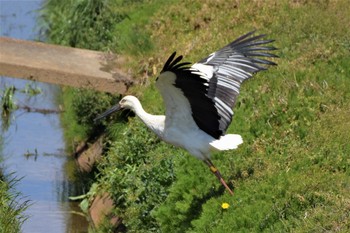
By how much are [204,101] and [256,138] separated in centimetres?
101

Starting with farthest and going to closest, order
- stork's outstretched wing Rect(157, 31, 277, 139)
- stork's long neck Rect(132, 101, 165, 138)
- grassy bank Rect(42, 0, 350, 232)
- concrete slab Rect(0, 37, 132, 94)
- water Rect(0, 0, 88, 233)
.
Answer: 1. concrete slab Rect(0, 37, 132, 94)
2. water Rect(0, 0, 88, 233)
3. stork's long neck Rect(132, 101, 165, 138)
4. stork's outstretched wing Rect(157, 31, 277, 139)
5. grassy bank Rect(42, 0, 350, 232)

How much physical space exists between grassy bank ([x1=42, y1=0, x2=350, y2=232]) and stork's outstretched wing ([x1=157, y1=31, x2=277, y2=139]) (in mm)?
481

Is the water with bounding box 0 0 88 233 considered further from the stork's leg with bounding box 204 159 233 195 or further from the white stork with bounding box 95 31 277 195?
the stork's leg with bounding box 204 159 233 195

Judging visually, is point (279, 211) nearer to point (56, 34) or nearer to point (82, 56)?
point (82, 56)

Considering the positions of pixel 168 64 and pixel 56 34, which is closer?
pixel 168 64

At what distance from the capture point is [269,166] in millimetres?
9680

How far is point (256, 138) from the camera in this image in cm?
1053

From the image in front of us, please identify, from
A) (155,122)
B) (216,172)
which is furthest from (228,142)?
(155,122)

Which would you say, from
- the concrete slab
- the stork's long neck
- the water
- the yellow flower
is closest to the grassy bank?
the yellow flower

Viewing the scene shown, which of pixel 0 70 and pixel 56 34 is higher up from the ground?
pixel 0 70

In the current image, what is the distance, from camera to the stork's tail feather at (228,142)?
9.47m

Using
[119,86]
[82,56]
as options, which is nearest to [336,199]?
[119,86]

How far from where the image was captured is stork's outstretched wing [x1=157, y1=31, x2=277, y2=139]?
30.4ft

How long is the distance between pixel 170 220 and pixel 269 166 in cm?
101
